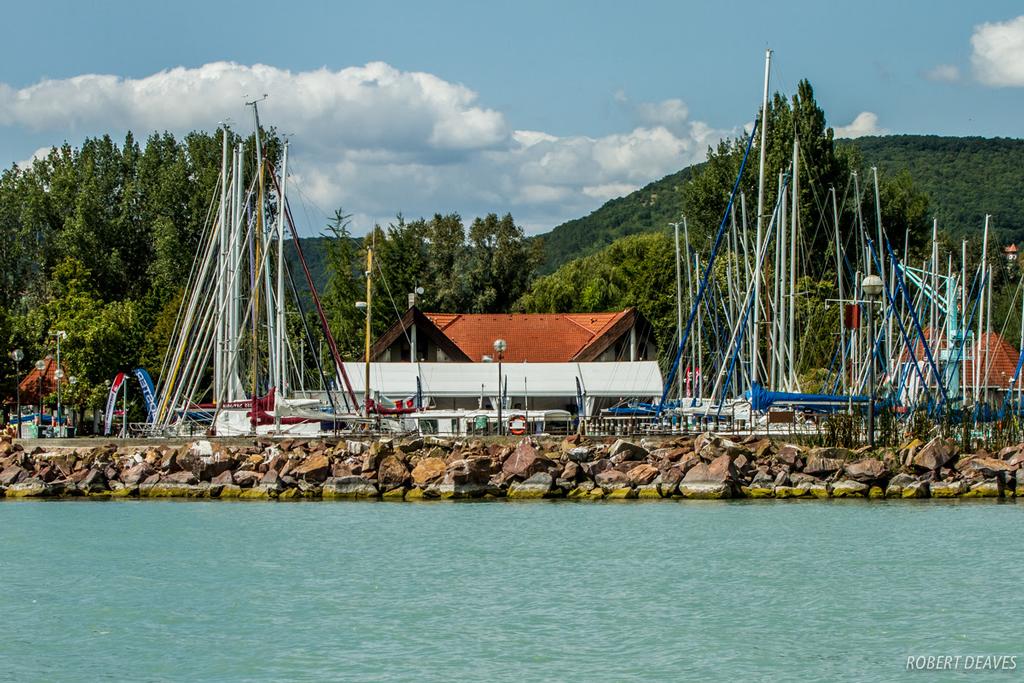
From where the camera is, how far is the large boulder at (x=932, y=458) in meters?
37.2

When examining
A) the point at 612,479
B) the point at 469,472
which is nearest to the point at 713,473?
the point at 612,479

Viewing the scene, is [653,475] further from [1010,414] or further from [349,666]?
→ [349,666]

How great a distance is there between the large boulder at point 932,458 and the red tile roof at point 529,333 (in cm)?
3542

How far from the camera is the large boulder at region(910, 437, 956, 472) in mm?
37188

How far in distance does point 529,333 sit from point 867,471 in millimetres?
40209

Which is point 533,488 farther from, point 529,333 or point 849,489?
point 529,333

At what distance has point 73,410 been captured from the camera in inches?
2874

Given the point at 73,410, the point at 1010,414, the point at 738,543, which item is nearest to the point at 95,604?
the point at 738,543

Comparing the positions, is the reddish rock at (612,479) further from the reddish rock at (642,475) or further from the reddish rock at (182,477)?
the reddish rock at (182,477)

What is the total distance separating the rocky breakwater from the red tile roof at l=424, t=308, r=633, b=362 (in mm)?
27399

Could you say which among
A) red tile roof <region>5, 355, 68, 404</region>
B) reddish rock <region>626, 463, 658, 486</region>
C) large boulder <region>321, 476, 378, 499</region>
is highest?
red tile roof <region>5, 355, 68, 404</region>

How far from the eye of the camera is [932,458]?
3728 cm

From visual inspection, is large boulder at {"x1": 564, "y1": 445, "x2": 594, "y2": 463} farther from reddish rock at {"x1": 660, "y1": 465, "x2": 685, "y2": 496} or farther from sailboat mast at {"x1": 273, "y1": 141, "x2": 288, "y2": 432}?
sailboat mast at {"x1": 273, "y1": 141, "x2": 288, "y2": 432}

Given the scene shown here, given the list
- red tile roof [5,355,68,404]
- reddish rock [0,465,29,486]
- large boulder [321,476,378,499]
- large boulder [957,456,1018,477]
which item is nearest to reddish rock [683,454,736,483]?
large boulder [957,456,1018,477]
